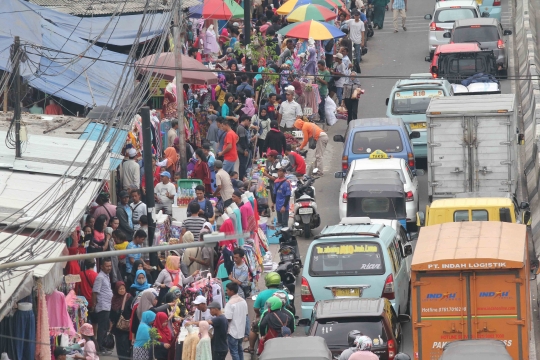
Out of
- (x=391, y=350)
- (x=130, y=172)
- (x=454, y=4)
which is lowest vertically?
(x=391, y=350)

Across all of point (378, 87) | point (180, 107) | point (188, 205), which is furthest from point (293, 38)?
point (188, 205)

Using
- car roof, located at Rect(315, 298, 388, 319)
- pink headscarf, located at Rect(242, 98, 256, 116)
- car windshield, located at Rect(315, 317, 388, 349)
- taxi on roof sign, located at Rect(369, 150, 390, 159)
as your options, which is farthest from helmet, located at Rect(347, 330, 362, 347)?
pink headscarf, located at Rect(242, 98, 256, 116)

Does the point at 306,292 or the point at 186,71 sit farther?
the point at 186,71

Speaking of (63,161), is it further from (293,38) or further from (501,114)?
(293,38)

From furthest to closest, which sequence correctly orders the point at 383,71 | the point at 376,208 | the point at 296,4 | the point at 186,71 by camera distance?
the point at 383,71, the point at 296,4, the point at 186,71, the point at 376,208

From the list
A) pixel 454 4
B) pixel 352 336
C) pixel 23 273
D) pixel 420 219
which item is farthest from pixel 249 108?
pixel 23 273

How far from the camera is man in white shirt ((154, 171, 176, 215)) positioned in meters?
23.4

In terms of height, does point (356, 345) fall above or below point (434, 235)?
below

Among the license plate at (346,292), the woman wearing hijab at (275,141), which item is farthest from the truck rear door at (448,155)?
the license plate at (346,292)

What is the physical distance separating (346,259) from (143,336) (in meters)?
3.55

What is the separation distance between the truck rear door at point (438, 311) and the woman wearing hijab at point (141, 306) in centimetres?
356

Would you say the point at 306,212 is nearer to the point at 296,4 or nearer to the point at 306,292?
the point at 306,292

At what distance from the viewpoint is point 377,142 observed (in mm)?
25922

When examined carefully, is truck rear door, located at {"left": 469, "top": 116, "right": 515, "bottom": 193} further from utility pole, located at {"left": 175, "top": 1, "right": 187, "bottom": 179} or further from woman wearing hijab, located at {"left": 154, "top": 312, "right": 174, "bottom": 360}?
woman wearing hijab, located at {"left": 154, "top": 312, "right": 174, "bottom": 360}
